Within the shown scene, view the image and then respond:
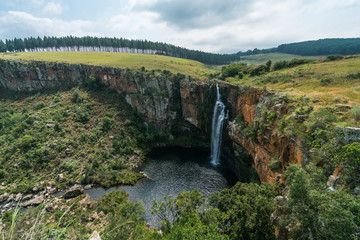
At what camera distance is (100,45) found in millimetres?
125625

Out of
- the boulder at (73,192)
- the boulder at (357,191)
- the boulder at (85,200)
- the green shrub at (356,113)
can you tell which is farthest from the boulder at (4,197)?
the green shrub at (356,113)

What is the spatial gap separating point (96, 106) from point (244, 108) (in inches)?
1940

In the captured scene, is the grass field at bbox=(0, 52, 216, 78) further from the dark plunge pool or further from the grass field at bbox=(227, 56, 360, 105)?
the dark plunge pool

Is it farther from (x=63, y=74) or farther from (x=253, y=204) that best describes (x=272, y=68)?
(x=63, y=74)

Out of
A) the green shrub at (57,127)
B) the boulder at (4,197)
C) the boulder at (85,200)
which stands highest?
the green shrub at (57,127)

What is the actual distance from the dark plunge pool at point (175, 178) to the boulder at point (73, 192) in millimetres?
1611

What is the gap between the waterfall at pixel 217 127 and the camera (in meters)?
46.9

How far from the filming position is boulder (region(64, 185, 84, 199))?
1355 inches

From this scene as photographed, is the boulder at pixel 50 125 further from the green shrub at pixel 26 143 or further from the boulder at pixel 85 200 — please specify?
the boulder at pixel 85 200

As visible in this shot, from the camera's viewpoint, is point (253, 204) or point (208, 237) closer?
point (208, 237)

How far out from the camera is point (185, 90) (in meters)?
55.8

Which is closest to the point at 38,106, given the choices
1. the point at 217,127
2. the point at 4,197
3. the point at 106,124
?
the point at 106,124

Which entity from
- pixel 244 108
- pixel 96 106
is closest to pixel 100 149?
pixel 96 106

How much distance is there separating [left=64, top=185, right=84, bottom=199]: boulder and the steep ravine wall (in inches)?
1185
